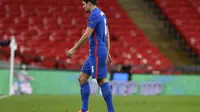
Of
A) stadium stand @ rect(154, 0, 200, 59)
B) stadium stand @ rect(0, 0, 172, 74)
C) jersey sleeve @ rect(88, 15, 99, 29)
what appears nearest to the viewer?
jersey sleeve @ rect(88, 15, 99, 29)

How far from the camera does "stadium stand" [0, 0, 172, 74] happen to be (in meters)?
18.4

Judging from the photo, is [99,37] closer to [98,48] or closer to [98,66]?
[98,48]

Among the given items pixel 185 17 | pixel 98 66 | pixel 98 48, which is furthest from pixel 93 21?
pixel 185 17

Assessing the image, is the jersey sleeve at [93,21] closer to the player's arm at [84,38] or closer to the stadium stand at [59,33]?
the player's arm at [84,38]

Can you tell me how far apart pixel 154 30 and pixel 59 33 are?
13.5 ft

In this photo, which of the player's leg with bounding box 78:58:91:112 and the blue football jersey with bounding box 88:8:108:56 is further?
the player's leg with bounding box 78:58:91:112

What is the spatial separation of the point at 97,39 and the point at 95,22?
0.30m

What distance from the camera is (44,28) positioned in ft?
66.3

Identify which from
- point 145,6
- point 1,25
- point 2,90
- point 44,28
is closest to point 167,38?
point 145,6

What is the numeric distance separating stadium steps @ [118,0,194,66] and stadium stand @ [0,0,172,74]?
737 mm

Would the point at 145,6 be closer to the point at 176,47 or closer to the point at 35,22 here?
the point at 176,47

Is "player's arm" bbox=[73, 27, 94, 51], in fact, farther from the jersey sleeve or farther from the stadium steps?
the stadium steps

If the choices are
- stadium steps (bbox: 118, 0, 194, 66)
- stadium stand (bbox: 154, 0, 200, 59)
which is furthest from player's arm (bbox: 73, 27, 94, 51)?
stadium stand (bbox: 154, 0, 200, 59)

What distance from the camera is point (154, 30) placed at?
21.9m
